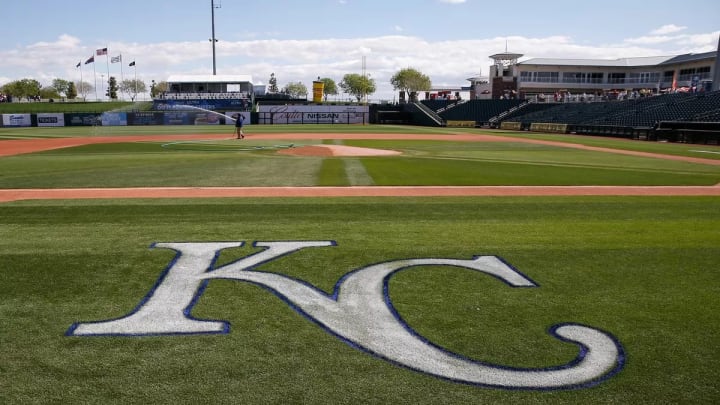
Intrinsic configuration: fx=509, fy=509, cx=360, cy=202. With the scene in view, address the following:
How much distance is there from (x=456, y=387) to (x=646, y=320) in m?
2.31

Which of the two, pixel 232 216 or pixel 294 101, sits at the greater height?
pixel 294 101

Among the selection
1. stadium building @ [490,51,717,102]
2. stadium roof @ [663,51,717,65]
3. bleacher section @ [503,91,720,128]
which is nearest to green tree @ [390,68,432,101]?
stadium building @ [490,51,717,102]

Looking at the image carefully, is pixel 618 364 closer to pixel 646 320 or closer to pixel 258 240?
pixel 646 320

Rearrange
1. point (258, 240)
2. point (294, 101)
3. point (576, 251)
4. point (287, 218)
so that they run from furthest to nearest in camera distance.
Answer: point (294, 101) < point (287, 218) < point (258, 240) < point (576, 251)

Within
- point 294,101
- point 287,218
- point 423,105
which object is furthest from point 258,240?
point 294,101

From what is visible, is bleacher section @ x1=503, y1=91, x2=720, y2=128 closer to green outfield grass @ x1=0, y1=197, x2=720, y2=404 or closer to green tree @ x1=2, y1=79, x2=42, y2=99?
green outfield grass @ x1=0, y1=197, x2=720, y2=404

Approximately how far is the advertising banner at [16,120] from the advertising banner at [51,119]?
4.51 feet

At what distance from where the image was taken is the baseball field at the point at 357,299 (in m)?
3.70

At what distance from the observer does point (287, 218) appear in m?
9.23

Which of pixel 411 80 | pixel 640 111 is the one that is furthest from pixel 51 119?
pixel 411 80

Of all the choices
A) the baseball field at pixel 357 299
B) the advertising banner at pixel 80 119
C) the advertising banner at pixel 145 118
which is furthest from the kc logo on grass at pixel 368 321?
the advertising banner at pixel 80 119

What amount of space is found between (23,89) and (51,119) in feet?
300

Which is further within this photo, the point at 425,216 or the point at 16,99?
the point at 16,99

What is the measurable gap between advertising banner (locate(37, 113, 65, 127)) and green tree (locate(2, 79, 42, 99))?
90010 mm
